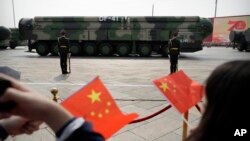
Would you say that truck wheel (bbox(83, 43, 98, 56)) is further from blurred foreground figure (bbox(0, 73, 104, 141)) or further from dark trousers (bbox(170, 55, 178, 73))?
blurred foreground figure (bbox(0, 73, 104, 141))

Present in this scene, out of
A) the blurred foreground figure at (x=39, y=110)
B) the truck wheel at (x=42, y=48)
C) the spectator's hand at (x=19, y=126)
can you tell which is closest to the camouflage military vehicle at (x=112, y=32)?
the truck wheel at (x=42, y=48)

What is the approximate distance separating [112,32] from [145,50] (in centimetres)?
303

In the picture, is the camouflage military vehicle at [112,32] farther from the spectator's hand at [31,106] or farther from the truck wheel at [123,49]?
the spectator's hand at [31,106]

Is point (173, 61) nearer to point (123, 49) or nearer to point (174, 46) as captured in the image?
point (174, 46)

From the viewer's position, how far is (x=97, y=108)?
1.37 m

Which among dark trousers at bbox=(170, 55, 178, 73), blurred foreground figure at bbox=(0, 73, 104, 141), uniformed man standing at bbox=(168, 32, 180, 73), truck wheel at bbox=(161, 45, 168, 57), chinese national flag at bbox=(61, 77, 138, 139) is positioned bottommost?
truck wheel at bbox=(161, 45, 168, 57)

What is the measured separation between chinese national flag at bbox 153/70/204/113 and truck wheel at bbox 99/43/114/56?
17.5 meters

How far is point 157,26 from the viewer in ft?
62.8

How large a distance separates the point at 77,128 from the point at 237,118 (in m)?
0.62

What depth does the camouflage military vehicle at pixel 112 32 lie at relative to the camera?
1892 centimetres

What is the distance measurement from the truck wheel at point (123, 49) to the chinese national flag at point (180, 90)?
1740 cm

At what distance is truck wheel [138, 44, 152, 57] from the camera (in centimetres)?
1956

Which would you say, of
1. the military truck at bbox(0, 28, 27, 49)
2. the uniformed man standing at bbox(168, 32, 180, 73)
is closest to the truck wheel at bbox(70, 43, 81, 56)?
the uniformed man standing at bbox(168, 32, 180, 73)

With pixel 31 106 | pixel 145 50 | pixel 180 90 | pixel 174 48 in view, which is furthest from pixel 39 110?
pixel 145 50
